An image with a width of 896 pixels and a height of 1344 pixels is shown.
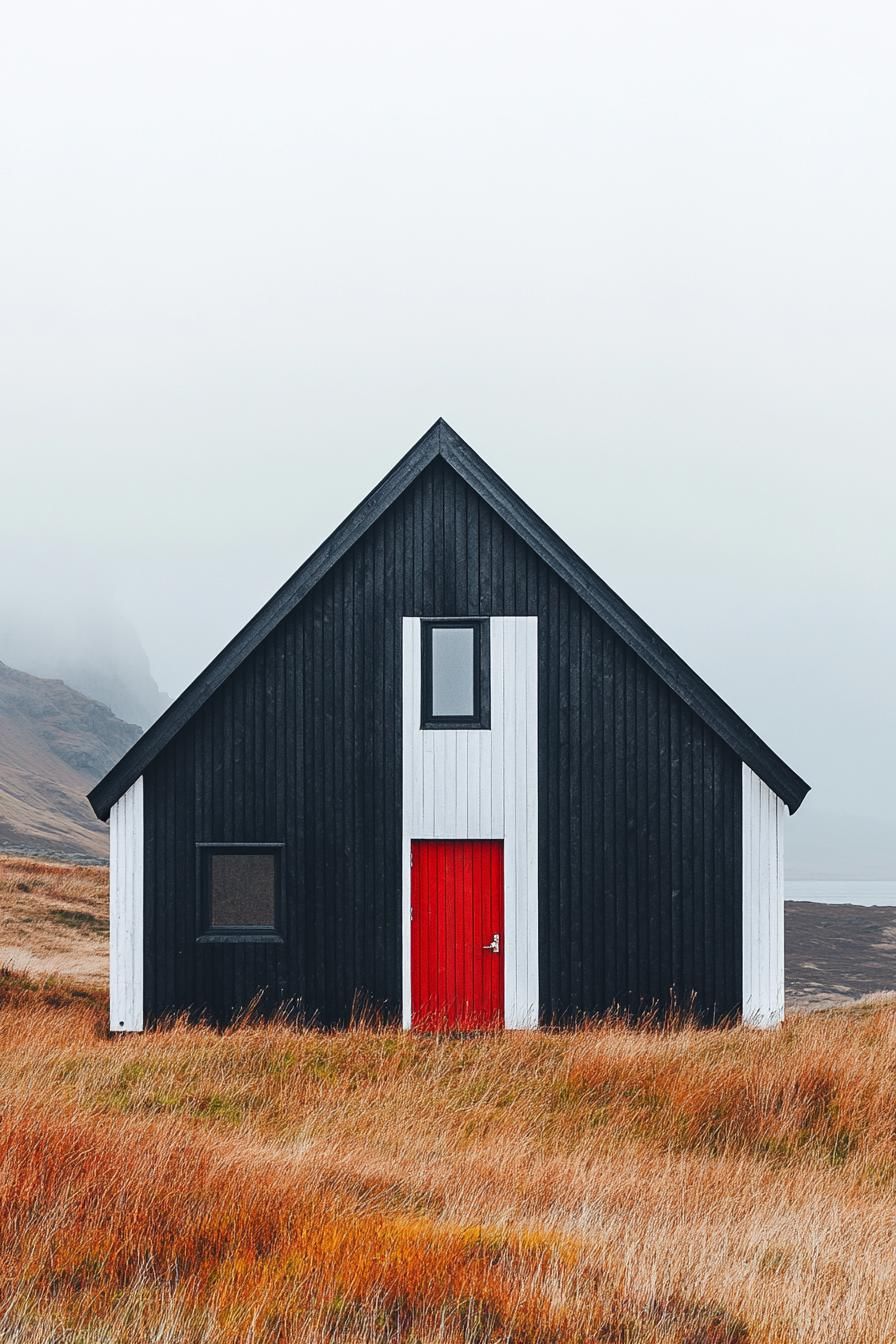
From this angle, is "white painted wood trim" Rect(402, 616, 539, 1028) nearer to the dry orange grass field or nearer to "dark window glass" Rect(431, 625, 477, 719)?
"dark window glass" Rect(431, 625, 477, 719)

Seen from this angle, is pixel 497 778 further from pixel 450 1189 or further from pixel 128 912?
pixel 450 1189

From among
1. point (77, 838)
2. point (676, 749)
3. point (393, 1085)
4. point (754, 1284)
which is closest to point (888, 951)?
point (676, 749)

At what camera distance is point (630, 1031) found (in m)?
13.3

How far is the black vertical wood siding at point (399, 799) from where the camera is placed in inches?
542

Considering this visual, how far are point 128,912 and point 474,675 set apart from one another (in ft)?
17.2

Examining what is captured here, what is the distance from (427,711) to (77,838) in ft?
573

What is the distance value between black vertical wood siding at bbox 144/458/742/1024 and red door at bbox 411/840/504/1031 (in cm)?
32

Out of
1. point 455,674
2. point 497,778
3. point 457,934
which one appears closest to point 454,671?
point 455,674

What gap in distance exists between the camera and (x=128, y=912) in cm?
1373

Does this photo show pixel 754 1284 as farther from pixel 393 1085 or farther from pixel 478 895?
pixel 478 895

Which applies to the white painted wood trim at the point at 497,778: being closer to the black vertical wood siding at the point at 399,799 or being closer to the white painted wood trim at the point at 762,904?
the black vertical wood siding at the point at 399,799

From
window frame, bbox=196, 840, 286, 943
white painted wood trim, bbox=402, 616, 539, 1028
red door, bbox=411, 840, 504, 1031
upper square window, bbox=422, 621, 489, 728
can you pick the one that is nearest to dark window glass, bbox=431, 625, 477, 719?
upper square window, bbox=422, 621, 489, 728

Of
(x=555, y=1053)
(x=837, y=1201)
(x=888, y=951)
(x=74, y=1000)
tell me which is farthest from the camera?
(x=888, y=951)

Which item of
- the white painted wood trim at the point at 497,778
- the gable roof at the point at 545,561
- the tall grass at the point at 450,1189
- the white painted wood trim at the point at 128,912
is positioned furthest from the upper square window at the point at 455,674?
the tall grass at the point at 450,1189
